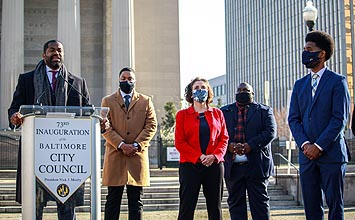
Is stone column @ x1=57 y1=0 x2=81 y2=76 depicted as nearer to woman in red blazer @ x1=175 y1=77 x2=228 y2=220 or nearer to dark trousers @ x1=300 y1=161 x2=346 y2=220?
woman in red blazer @ x1=175 y1=77 x2=228 y2=220

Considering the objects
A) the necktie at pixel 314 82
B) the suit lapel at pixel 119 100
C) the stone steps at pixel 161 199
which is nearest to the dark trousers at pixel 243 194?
the suit lapel at pixel 119 100

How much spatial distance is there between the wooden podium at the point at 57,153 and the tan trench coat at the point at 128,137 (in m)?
2.49

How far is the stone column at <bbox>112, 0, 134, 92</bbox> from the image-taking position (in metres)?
38.9

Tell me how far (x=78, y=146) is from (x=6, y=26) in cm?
3230

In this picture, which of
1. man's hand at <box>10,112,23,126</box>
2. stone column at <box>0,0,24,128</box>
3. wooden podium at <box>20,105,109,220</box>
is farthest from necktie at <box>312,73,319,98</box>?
stone column at <box>0,0,24,128</box>

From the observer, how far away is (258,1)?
137750 millimetres

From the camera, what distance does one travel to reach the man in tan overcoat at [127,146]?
10.1 metres

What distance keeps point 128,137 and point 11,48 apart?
29400mm

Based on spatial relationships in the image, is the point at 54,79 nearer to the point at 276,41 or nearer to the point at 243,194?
the point at 243,194

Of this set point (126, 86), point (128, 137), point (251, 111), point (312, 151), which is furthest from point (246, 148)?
point (312, 151)

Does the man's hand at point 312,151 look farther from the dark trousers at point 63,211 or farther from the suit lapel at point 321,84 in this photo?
the dark trousers at point 63,211

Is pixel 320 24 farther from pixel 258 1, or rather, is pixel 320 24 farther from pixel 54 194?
pixel 54 194

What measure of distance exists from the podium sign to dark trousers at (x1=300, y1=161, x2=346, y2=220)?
2613 mm

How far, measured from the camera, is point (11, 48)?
38.3m
